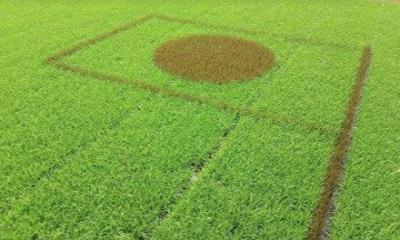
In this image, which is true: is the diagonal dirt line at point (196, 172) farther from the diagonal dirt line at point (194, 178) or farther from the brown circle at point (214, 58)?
the brown circle at point (214, 58)

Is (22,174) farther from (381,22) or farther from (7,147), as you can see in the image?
(381,22)

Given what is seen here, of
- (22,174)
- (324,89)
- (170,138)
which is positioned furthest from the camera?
(324,89)

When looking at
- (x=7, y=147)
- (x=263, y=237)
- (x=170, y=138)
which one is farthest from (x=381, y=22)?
(x=7, y=147)

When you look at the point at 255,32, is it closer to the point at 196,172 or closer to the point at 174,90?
the point at 174,90

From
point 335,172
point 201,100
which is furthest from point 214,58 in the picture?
point 335,172

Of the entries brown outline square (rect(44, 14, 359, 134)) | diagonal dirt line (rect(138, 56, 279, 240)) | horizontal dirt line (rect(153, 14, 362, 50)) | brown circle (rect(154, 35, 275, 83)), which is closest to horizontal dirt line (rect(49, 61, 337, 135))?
brown outline square (rect(44, 14, 359, 134))
